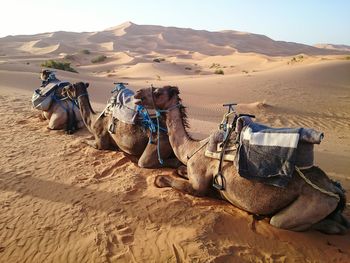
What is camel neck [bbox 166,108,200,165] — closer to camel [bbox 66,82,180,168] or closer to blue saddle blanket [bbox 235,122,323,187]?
camel [bbox 66,82,180,168]

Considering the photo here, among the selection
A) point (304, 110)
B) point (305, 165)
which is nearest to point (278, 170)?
point (305, 165)

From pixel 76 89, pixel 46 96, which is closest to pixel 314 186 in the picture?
pixel 76 89

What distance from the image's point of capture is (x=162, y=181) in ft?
17.1

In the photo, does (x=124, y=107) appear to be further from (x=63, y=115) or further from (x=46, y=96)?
(x=46, y=96)

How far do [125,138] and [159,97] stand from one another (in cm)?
145

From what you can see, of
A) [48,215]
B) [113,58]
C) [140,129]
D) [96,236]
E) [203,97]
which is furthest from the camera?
[113,58]

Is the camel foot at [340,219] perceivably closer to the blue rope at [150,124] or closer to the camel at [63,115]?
the blue rope at [150,124]

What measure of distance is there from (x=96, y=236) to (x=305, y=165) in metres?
2.55

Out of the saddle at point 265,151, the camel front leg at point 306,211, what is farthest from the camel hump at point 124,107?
the camel front leg at point 306,211

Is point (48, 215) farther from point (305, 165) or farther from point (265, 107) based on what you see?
point (265, 107)

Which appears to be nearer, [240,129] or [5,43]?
[240,129]

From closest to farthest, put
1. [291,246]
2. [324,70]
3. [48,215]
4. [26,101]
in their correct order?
[291,246] < [48,215] < [26,101] < [324,70]

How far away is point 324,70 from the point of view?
2152 cm

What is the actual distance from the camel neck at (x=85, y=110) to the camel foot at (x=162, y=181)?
287cm
